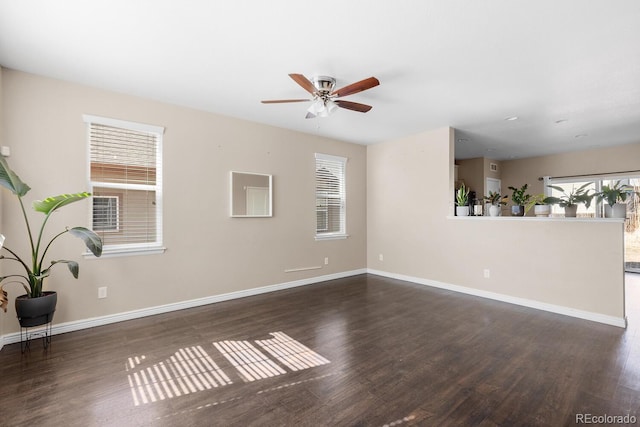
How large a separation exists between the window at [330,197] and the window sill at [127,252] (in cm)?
257

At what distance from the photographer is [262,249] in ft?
15.1

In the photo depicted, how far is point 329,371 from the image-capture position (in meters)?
2.35

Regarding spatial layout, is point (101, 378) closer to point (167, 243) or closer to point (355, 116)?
point (167, 243)

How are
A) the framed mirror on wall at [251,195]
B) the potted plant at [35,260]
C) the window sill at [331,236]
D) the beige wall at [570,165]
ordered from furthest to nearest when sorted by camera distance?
the beige wall at [570,165] < the window sill at [331,236] < the framed mirror on wall at [251,195] < the potted plant at [35,260]

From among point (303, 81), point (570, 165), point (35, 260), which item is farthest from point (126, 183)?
point (570, 165)

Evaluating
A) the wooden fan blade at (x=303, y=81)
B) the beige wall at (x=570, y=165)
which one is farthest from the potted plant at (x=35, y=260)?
the beige wall at (x=570, y=165)

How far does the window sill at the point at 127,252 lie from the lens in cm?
321

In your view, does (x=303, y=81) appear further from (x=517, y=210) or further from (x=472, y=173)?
(x=472, y=173)

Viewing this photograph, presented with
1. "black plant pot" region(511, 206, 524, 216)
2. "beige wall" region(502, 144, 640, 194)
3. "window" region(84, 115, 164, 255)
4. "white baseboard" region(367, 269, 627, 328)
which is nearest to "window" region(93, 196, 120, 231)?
"window" region(84, 115, 164, 255)

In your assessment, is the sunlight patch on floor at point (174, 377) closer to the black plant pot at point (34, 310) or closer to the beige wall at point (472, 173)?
the black plant pot at point (34, 310)

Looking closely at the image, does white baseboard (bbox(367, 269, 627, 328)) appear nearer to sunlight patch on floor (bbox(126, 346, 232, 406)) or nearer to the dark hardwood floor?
the dark hardwood floor

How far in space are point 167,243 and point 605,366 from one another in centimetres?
453

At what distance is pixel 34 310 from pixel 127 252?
0.96 meters

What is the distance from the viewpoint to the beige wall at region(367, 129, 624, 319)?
3.51 meters
